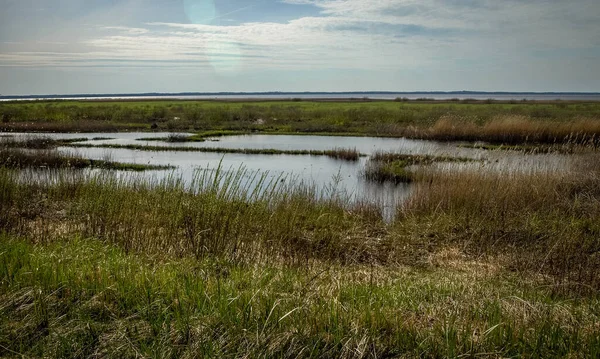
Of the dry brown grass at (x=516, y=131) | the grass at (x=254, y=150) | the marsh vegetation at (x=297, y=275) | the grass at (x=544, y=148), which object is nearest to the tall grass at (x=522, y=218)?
the marsh vegetation at (x=297, y=275)

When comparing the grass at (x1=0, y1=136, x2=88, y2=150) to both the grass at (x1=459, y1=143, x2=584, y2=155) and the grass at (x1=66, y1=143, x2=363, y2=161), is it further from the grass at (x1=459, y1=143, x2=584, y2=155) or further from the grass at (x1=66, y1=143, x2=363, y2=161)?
the grass at (x1=459, y1=143, x2=584, y2=155)

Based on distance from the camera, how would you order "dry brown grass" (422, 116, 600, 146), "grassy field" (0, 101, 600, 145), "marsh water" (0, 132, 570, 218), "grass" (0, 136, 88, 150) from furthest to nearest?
"grassy field" (0, 101, 600, 145) < "dry brown grass" (422, 116, 600, 146) < "grass" (0, 136, 88, 150) < "marsh water" (0, 132, 570, 218)

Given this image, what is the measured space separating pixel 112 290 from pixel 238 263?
234 cm

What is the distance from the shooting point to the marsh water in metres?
15.2

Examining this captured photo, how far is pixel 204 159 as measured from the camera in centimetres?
2484

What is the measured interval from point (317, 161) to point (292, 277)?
1869 cm

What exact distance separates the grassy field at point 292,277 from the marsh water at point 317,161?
1.96 m

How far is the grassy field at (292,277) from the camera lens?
173 inches

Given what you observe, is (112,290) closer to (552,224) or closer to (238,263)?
(238,263)

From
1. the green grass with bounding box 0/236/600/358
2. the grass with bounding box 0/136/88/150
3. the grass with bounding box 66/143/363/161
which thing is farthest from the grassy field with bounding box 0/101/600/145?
the green grass with bounding box 0/236/600/358

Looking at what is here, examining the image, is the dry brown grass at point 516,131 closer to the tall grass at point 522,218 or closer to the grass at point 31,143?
the tall grass at point 522,218

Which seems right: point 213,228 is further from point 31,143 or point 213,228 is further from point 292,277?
point 31,143

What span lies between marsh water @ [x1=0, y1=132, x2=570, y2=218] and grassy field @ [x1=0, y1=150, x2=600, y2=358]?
196 centimetres

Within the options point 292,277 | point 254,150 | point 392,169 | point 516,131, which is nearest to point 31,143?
point 254,150
